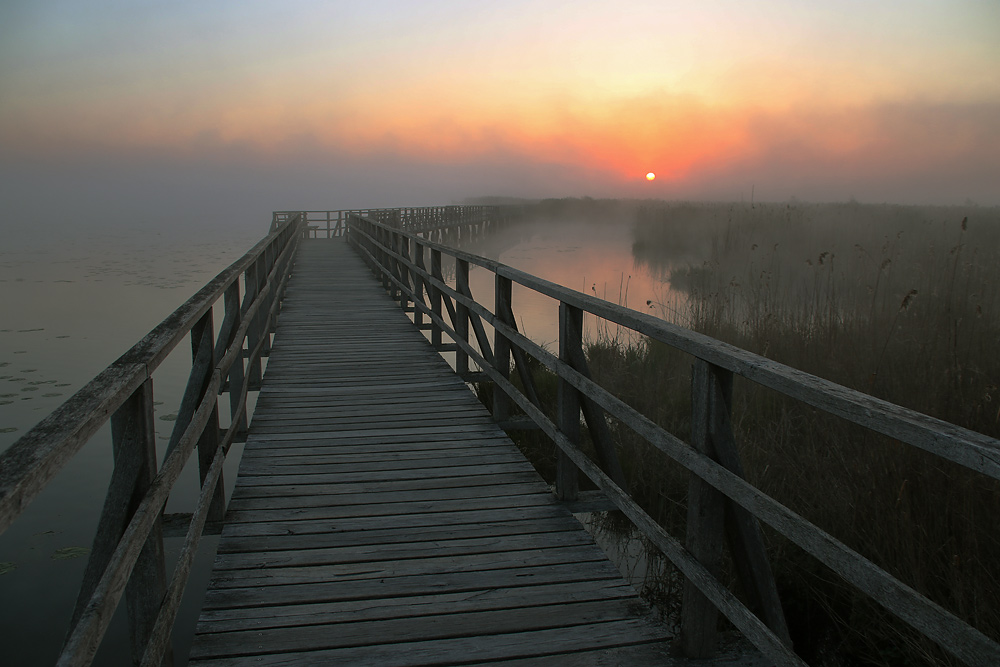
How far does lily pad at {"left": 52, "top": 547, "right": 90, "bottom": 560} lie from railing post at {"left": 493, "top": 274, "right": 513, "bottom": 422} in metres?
3.82

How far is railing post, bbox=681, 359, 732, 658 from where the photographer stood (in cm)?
204

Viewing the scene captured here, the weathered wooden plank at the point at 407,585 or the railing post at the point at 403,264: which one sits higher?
the railing post at the point at 403,264

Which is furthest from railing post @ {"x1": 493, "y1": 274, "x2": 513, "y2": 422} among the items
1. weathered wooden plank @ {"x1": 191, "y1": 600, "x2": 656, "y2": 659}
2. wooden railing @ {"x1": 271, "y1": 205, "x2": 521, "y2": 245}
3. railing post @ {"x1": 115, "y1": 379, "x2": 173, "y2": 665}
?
wooden railing @ {"x1": 271, "y1": 205, "x2": 521, "y2": 245}

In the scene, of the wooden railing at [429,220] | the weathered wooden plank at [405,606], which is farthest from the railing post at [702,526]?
the wooden railing at [429,220]

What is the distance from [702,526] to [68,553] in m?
5.76

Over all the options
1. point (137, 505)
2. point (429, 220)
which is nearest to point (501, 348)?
point (137, 505)

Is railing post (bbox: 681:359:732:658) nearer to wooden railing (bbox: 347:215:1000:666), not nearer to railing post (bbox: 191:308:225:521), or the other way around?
wooden railing (bbox: 347:215:1000:666)

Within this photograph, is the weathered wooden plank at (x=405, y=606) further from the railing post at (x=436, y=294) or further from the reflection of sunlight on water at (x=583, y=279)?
the reflection of sunlight on water at (x=583, y=279)

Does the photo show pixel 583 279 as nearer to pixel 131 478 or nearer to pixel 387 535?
pixel 387 535

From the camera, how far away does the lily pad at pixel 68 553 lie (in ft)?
18.9

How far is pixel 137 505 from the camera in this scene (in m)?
1.84

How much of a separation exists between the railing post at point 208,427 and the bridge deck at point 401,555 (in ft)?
0.33

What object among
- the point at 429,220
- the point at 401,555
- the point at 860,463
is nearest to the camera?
the point at 401,555

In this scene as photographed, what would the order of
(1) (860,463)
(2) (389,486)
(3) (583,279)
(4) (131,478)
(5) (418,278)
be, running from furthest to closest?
(3) (583,279) < (5) (418,278) < (2) (389,486) < (1) (860,463) < (4) (131,478)
